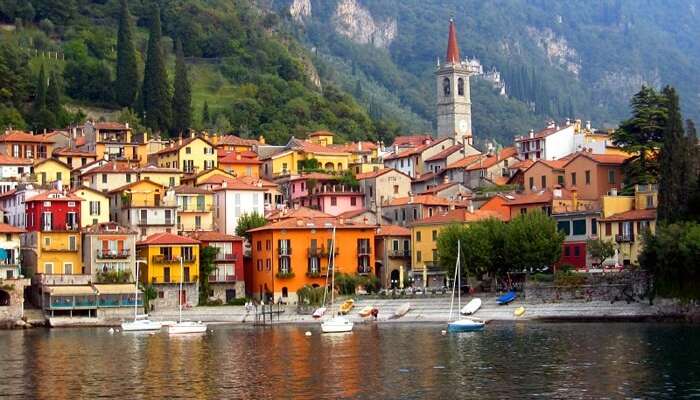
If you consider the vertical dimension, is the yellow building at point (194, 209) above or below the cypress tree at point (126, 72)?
below

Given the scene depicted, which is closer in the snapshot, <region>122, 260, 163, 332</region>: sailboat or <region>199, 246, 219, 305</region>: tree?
<region>122, 260, 163, 332</region>: sailboat

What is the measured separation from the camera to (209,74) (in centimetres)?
17762

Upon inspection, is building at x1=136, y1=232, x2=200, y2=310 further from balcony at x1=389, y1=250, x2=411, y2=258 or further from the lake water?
the lake water

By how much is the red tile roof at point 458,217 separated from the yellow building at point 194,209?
54.1 ft

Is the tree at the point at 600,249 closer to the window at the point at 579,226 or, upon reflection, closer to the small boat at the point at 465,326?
the window at the point at 579,226

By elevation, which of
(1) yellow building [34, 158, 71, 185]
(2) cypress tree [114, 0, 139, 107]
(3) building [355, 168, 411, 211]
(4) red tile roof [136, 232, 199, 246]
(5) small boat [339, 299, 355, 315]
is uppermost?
(2) cypress tree [114, 0, 139, 107]

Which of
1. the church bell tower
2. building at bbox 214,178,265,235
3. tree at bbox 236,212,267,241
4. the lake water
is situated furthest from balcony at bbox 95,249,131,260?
the church bell tower

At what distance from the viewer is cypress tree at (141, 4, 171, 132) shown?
14325 cm

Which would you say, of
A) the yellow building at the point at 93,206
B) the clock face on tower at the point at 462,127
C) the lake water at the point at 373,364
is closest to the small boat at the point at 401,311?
the lake water at the point at 373,364

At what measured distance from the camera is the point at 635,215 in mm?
94250

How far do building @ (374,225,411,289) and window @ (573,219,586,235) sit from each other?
14061 millimetres

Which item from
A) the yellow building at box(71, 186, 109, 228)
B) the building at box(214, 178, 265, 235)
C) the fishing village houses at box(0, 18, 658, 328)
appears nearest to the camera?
the fishing village houses at box(0, 18, 658, 328)

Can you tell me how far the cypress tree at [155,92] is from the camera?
143 m

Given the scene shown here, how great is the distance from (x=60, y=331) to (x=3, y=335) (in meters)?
4.54
